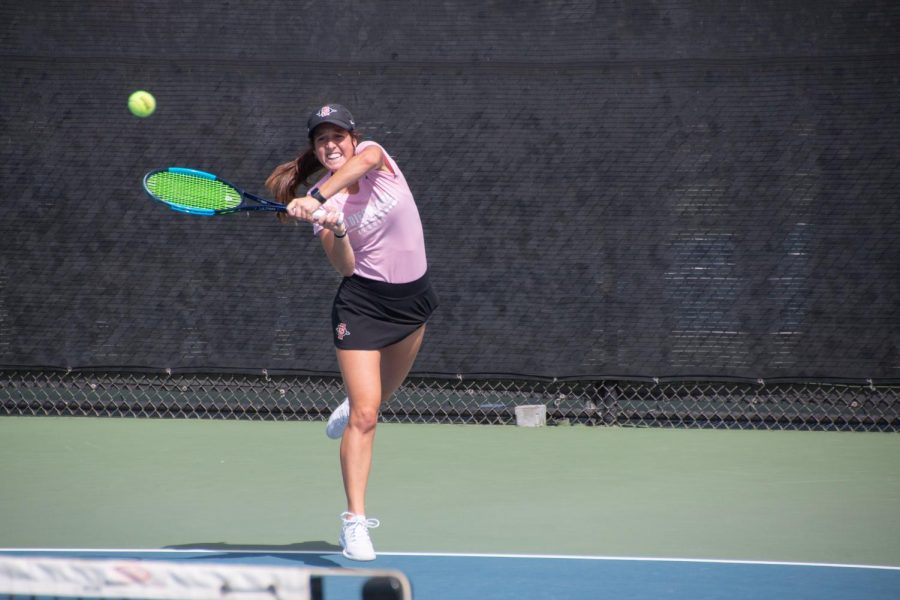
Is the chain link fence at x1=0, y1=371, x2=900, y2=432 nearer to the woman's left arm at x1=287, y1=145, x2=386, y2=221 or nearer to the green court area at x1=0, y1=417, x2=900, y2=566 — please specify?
the green court area at x1=0, y1=417, x2=900, y2=566

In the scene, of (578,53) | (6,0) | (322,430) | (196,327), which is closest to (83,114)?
(6,0)

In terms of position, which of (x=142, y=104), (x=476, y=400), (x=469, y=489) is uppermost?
(x=142, y=104)

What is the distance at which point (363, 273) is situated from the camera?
4312 millimetres

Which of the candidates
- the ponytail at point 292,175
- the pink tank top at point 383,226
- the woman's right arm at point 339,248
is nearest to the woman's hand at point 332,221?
the woman's right arm at point 339,248

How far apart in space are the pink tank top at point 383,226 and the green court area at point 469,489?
900mm

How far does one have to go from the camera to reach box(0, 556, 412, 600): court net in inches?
66.0

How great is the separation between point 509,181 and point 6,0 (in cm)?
283

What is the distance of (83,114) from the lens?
23.5 ft

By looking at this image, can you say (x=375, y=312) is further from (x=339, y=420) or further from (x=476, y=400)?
(x=476, y=400)

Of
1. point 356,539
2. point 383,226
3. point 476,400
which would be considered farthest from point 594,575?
point 476,400

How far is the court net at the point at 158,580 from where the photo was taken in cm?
168

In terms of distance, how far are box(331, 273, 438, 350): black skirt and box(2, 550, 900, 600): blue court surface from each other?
679 millimetres

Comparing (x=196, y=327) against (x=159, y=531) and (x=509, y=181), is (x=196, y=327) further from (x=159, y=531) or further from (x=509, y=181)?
(x=159, y=531)

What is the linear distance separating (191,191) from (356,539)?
128 cm
